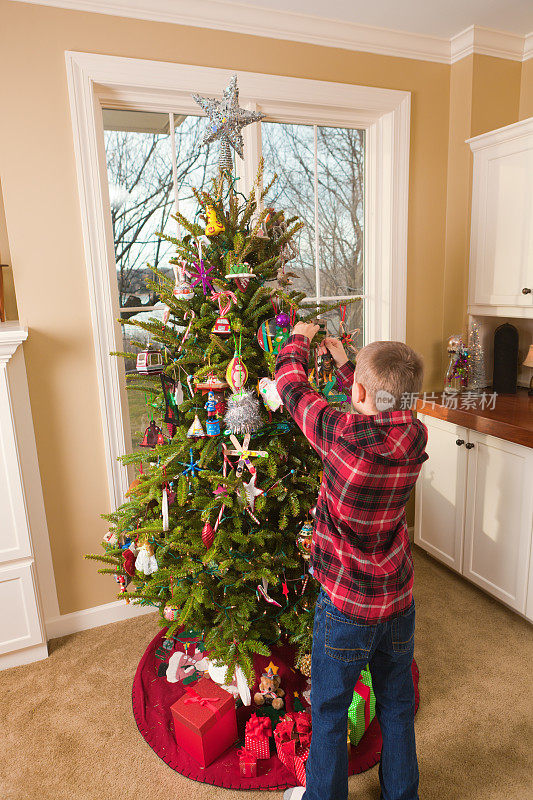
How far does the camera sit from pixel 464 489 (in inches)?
98.7

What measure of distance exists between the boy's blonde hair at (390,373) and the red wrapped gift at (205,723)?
46.2 inches

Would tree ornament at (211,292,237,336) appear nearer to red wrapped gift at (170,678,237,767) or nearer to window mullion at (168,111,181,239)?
window mullion at (168,111,181,239)

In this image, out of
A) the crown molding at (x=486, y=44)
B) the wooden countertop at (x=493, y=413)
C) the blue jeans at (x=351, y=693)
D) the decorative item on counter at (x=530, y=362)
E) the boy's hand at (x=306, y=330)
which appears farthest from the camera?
the decorative item on counter at (x=530, y=362)

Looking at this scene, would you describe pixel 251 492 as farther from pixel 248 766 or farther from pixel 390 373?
pixel 248 766

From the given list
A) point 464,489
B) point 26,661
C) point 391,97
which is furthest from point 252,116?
point 26,661

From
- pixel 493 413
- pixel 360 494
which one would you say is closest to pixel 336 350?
pixel 360 494

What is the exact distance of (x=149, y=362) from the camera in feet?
5.64

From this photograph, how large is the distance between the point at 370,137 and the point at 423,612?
239 centimetres

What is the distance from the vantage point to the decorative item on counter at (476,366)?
2689mm

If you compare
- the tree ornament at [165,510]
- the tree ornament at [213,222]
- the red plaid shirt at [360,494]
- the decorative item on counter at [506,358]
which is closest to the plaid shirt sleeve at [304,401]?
the red plaid shirt at [360,494]

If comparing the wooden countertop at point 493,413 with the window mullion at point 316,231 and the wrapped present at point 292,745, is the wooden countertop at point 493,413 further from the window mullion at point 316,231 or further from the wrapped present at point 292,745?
the wrapped present at point 292,745

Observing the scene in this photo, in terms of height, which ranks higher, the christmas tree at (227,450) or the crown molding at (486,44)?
the crown molding at (486,44)

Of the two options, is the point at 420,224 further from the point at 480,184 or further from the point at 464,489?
the point at 464,489

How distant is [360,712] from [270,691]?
1.08ft
